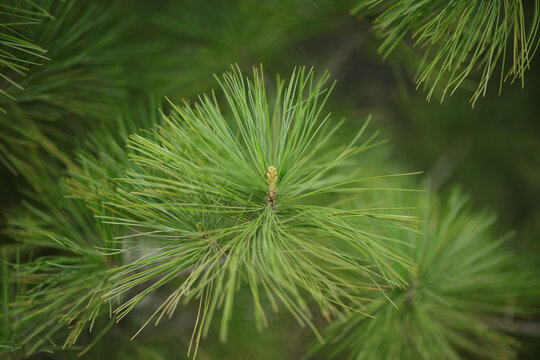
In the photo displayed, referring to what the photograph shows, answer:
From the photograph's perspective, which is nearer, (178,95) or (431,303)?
(431,303)

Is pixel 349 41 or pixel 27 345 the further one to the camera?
pixel 349 41

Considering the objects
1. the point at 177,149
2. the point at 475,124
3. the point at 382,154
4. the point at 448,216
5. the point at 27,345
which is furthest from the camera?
the point at 475,124

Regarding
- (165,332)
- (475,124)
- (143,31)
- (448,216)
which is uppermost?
(143,31)

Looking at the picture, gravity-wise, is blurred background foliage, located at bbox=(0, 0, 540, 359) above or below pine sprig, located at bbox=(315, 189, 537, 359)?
above

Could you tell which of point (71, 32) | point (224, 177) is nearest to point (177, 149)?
point (224, 177)

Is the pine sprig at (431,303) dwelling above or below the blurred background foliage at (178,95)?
below

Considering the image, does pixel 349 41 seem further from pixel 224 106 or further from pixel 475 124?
pixel 475 124

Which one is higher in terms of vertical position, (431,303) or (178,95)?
(178,95)

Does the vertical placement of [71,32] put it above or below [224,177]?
above
